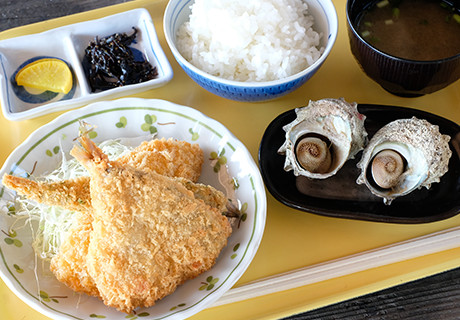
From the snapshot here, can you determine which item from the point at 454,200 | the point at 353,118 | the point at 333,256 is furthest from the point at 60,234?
the point at 454,200

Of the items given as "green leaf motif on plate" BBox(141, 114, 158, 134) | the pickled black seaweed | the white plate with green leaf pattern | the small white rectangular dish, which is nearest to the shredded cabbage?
the white plate with green leaf pattern

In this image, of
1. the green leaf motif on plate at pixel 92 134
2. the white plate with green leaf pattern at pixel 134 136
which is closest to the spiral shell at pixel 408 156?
the white plate with green leaf pattern at pixel 134 136

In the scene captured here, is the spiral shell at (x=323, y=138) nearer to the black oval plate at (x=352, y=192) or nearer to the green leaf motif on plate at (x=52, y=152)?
the black oval plate at (x=352, y=192)

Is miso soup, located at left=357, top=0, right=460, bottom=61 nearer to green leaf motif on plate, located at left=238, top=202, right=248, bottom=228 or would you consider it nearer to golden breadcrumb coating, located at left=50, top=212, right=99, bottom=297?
green leaf motif on plate, located at left=238, top=202, right=248, bottom=228

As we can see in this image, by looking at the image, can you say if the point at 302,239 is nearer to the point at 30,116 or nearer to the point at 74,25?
the point at 30,116

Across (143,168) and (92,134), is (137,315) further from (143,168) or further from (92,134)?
(92,134)

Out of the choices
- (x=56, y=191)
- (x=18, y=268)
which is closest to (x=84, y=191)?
(x=56, y=191)
